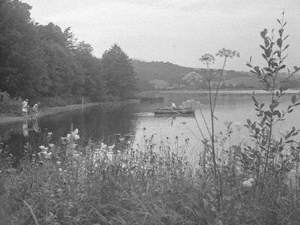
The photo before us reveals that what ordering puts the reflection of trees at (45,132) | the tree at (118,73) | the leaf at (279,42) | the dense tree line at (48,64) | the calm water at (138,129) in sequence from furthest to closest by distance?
the tree at (118,73), the dense tree line at (48,64), the reflection of trees at (45,132), the calm water at (138,129), the leaf at (279,42)

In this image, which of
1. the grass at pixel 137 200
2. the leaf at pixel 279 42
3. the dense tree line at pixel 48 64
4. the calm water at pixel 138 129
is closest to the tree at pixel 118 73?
the dense tree line at pixel 48 64

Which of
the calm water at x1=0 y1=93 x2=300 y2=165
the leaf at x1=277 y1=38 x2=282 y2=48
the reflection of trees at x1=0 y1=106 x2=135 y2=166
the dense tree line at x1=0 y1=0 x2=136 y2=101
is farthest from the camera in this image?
the dense tree line at x1=0 y1=0 x2=136 y2=101

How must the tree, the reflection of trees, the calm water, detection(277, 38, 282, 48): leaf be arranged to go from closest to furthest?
detection(277, 38, 282, 48): leaf, the calm water, the reflection of trees, the tree

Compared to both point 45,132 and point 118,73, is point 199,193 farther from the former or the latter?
point 118,73

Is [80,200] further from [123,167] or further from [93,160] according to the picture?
[93,160]

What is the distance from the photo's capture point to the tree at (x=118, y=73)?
110m

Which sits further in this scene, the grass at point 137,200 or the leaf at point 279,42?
the leaf at point 279,42

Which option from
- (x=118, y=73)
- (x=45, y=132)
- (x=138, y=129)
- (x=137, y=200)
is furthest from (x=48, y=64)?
(x=137, y=200)

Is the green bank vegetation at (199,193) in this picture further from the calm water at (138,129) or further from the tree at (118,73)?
the tree at (118,73)

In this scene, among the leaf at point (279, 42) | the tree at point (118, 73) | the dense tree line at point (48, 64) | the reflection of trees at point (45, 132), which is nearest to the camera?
the leaf at point (279, 42)

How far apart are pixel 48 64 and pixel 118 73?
147 feet

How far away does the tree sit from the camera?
10969cm

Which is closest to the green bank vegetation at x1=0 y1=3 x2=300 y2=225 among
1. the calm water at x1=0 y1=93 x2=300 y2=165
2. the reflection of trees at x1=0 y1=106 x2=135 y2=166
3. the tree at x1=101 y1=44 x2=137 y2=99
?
the calm water at x1=0 y1=93 x2=300 y2=165

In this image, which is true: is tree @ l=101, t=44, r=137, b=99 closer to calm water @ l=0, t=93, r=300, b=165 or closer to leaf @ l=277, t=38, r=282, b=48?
calm water @ l=0, t=93, r=300, b=165
